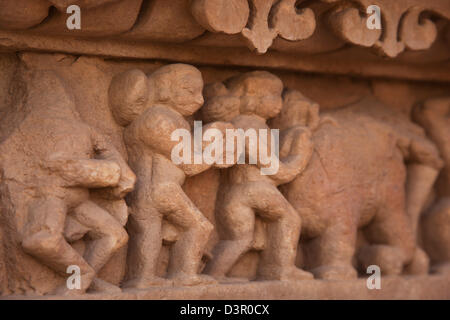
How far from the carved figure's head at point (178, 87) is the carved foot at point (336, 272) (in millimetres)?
902

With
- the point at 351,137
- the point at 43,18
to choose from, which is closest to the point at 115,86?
the point at 43,18

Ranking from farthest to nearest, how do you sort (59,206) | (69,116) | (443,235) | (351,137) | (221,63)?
(443,235)
(351,137)
(221,63)
(69,116)
(59,206)

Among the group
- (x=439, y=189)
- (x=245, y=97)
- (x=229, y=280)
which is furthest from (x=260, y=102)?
(x=439, y=189)

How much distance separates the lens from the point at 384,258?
3449 millimetres

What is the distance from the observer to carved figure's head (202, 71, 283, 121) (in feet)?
10.4

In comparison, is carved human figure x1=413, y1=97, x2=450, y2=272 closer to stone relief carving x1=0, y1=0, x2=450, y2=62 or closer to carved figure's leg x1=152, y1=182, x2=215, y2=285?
stone relief carving x1=0, y1=0, x2=450, y2=62

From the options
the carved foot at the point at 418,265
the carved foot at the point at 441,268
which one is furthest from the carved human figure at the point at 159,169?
the carved foot at the point at 441,268

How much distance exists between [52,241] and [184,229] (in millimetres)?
581

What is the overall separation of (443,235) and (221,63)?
55.9 inches

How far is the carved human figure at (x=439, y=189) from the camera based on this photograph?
3748 millimetres

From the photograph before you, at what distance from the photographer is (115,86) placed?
299 centimetres

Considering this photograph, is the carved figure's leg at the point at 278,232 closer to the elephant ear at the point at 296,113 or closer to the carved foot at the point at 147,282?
the elephant ear at the point at 296,113

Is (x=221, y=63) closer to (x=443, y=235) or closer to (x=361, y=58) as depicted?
(x=361, y=58)

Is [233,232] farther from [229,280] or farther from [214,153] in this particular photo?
[214,153]
